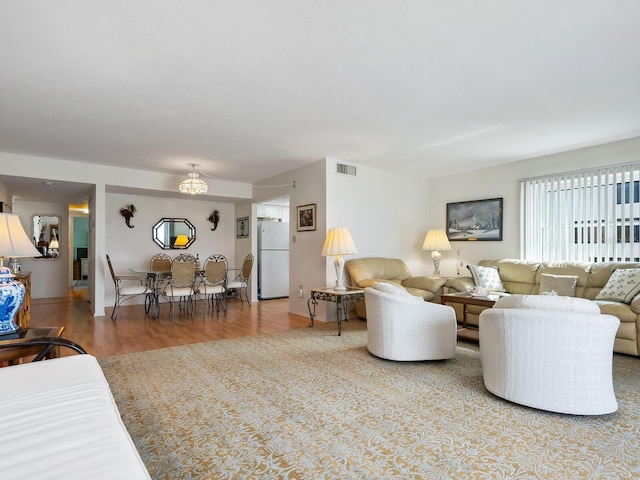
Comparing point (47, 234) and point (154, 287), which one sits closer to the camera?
point (154, 287)

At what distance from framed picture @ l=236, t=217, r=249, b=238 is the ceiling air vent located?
9.19 feet

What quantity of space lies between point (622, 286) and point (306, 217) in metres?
3.97

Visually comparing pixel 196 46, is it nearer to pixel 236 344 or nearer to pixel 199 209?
pixel 236 344

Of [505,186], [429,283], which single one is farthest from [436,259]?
[505,186]

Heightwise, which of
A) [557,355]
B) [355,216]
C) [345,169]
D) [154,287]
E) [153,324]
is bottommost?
[153,324]

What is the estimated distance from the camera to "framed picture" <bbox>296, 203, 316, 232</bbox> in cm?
551

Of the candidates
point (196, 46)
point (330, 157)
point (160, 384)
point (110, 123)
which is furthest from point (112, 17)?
point (330, 157)

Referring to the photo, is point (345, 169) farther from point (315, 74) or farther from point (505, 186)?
point (315, 74)

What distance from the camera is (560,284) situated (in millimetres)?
4418

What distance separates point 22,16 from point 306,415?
2880mm

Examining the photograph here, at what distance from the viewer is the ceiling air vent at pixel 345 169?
5.44 meters

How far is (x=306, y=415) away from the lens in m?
2.28

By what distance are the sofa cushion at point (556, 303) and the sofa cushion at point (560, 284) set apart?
2188mm

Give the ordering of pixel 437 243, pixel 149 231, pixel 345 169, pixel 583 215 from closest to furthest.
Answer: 1. pixel 583 215
2. pixel 345 169
3. pixel 437 243
4. pixel 149 231
